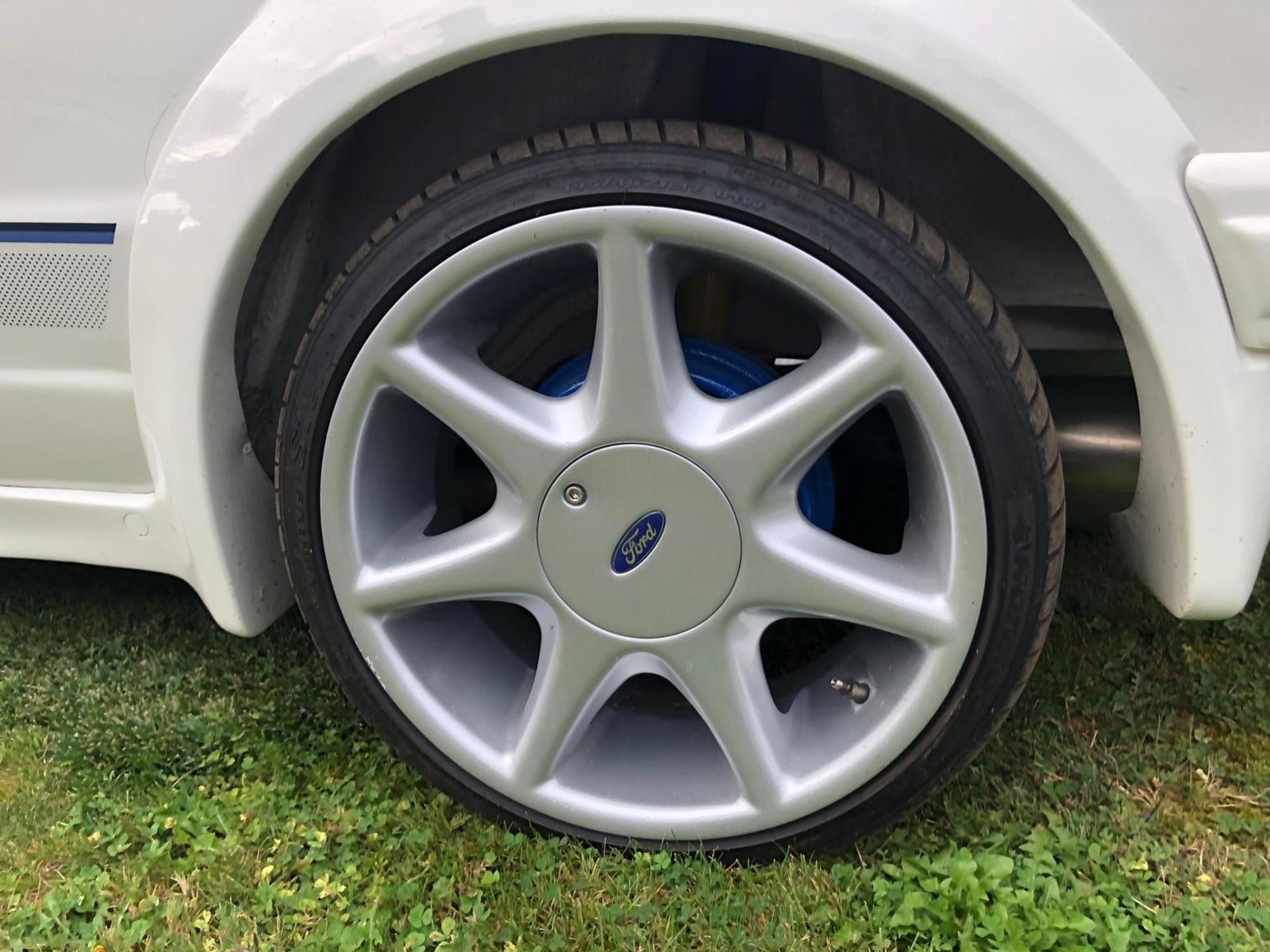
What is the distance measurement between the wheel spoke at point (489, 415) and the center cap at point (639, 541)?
4 centimetres

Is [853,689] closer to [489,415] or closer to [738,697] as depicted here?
[738,697]

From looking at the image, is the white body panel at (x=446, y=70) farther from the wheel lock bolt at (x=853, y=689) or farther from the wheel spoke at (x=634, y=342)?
the wheel lock bolt at (x=853, y=689)

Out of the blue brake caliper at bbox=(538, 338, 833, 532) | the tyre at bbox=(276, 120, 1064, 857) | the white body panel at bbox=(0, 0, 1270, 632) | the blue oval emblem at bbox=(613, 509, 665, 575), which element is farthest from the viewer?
the blue brake caliper at bbox=(538, 338, 833, 532)

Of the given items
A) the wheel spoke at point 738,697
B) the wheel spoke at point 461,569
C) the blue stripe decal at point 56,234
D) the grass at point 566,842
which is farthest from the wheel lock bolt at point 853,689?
the blue stripe decal at point 56,234

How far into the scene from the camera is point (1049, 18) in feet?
3.09

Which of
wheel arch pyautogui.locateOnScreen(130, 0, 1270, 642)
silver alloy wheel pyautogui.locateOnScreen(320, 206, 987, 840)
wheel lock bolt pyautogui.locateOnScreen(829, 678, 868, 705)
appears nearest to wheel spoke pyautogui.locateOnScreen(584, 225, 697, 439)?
silver alloy wheel pyautogui.locateOnScreen(320, 206, 987, 840)

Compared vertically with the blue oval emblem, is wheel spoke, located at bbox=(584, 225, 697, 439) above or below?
above

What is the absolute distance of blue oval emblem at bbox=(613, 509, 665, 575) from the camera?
118 cm

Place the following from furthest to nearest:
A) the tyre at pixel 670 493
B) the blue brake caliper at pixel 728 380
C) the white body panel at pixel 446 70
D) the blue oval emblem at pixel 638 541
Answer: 1. the blue brake caliper at pixel 728 380
2. the blue oval emblem at pixel 638 541
3. the tyre at pixel 670 493
4. the white body panel at pixel 446 70

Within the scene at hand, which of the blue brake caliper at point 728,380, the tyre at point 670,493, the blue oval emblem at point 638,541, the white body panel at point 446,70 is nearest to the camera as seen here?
the white body panel at point 446,70

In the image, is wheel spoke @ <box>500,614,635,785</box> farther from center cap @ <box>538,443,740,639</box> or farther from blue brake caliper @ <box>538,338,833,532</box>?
blue brake caliper @ <box>538,338,833,532</box>

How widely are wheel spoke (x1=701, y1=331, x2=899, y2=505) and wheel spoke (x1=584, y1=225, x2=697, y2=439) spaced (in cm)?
8

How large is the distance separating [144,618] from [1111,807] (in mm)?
1777

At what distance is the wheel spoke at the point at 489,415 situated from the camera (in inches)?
46.3
